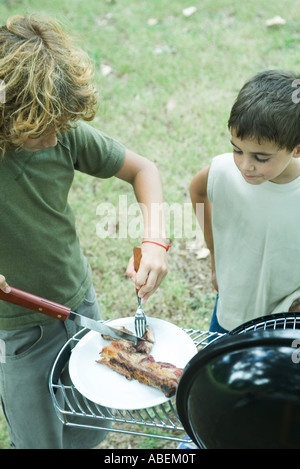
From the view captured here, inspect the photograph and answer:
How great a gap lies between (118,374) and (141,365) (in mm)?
82

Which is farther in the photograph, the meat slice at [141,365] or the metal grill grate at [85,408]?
the meat slice at [141,365]

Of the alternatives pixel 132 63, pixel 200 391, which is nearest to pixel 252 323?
pixel 200 391

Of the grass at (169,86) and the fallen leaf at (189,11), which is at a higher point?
the fallen leaf at (189,11)

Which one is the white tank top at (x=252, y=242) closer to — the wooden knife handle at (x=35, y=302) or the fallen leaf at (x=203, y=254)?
the wooden knife handle at (x=35, y=302)

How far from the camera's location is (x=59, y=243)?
1783 mm

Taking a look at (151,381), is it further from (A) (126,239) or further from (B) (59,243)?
(A) (126,239)

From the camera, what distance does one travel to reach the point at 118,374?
156 cm

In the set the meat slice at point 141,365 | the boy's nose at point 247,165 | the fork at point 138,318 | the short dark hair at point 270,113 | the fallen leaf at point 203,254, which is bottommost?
Result: the fallen leaf at point 203,254

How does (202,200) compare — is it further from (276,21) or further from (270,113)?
(276,21)

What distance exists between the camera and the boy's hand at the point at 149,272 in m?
1.58

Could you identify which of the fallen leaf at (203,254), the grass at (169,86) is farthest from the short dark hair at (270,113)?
the fallen leaf at (203,254)

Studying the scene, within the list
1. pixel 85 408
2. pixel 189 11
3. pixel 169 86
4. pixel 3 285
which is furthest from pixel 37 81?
pixel 189 11

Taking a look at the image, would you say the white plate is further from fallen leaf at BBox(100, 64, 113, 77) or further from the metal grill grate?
fallen leaf at BBox(100, 64, 113, 77)

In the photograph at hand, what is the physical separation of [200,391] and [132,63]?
4643 mm
